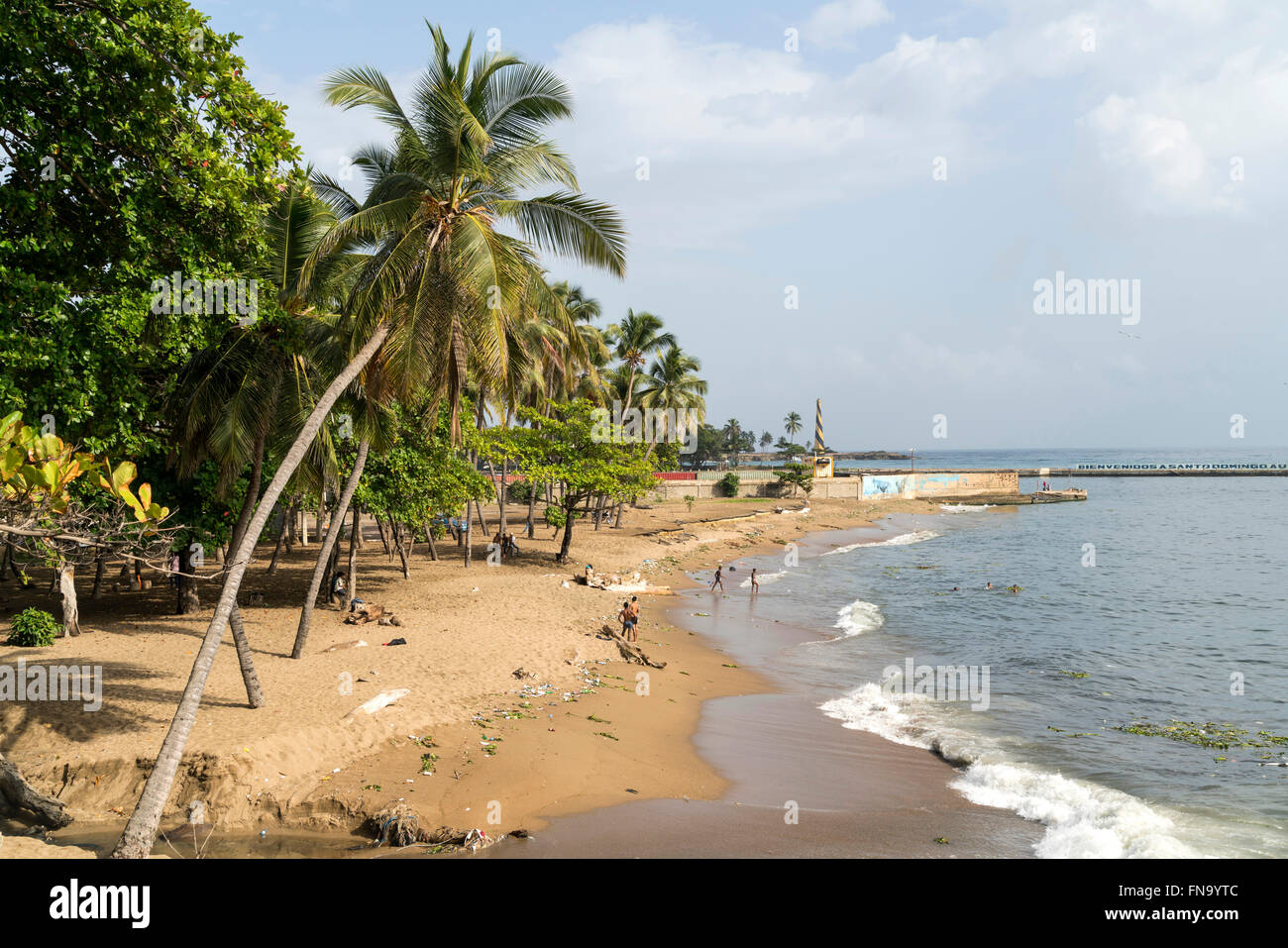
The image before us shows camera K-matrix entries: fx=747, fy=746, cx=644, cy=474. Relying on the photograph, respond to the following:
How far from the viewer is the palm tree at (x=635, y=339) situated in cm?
5338

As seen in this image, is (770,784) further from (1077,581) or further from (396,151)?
(1077,581)

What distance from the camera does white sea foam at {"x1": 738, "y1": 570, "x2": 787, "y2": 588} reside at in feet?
110

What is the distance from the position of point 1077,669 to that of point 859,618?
758cm

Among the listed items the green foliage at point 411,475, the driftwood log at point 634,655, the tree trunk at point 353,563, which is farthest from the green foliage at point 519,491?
the driftwood log at point 634,655

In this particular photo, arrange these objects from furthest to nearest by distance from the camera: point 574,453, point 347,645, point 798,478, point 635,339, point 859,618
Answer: point 798,478
point 635,339
point 574,453
point 859,618
point 347,645

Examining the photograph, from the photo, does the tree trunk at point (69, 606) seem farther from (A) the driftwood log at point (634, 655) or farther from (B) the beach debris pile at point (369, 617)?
(A) the driftwood log at point (634, 655)

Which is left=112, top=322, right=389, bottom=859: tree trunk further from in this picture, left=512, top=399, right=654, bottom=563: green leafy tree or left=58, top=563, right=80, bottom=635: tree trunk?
left=512, top=399, right=654, bottom=563: green leafy tree

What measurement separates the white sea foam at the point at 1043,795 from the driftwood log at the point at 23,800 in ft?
42.4

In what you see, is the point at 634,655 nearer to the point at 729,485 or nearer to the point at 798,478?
the point at 729,485

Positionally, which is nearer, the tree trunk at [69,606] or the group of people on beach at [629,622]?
the tree trunk at [69,606]

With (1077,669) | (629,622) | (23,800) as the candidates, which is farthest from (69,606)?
(1077,669)

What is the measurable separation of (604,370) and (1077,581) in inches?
1377

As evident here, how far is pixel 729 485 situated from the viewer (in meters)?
74.8
